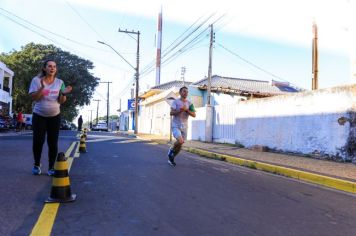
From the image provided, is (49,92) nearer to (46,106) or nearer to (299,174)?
(46,106)

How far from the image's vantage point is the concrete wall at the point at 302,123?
11.9 meters

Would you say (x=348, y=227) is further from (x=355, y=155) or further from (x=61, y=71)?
(x=61, y=71)

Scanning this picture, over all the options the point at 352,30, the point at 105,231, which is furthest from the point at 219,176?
the point at 352,30

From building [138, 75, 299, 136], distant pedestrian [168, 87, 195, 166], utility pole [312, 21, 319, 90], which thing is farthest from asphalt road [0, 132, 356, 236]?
building [138, 75, 299, 136]

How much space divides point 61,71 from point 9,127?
71.0 feet

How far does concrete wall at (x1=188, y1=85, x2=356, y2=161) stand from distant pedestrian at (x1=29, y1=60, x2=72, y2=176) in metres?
7.91

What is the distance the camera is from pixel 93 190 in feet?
19.0

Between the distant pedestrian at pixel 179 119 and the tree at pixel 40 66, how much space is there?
40.5m

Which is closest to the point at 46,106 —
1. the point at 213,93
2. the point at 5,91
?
the point at 213,93

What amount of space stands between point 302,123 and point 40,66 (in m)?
40.1

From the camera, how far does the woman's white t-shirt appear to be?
6.73 m

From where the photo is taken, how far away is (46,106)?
22.2 ft

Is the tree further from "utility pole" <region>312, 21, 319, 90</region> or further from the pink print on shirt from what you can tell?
the pink print on shirt

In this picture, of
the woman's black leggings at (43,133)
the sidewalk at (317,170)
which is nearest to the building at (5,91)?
the sidewalk at (317,170)
